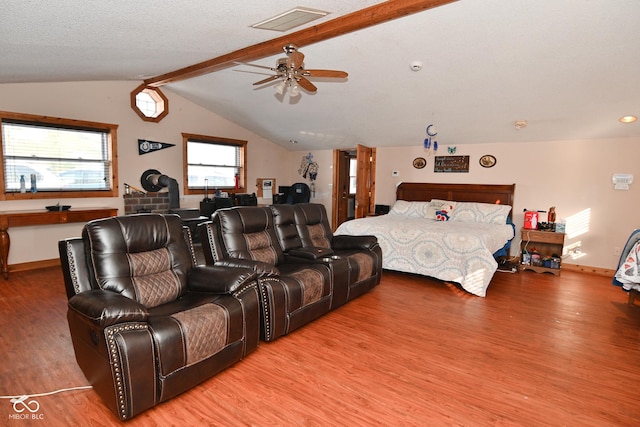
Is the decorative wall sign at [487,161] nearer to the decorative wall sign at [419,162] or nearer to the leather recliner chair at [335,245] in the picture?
the decorative wall sign at [419,162]

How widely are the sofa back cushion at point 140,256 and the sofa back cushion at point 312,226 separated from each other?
145 centimetres

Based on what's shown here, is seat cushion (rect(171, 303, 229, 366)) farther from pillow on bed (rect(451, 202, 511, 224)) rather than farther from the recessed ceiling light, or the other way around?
the recessed ceiling light

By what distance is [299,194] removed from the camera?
8047 mm

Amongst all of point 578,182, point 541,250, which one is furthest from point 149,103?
point 578,182

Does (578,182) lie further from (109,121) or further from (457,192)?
(109,121)

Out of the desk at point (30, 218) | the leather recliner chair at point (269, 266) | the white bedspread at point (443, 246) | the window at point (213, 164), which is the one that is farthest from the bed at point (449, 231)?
the desk at point (30, 218)

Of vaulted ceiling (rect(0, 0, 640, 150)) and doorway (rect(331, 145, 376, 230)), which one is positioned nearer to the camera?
vaulted ceiling (rect(0, 0, 640, 150))

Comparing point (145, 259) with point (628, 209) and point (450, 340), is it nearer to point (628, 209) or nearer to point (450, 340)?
point (450, 340)

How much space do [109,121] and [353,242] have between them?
4.29 meters

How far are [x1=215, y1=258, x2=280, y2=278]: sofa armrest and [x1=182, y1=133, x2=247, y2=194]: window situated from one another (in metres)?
4.20

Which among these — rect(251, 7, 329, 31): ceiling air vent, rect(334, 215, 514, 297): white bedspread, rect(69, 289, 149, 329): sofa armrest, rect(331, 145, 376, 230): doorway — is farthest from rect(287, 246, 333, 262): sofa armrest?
rect(331, 145, 376, 230): doorway

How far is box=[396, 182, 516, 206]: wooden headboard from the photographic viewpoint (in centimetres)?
575

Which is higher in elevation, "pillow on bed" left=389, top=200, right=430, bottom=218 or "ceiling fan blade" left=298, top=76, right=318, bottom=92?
→ "ceiling fan blade" left=298, top=76, right=318, bottom=92

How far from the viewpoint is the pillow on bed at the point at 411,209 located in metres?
5.91
